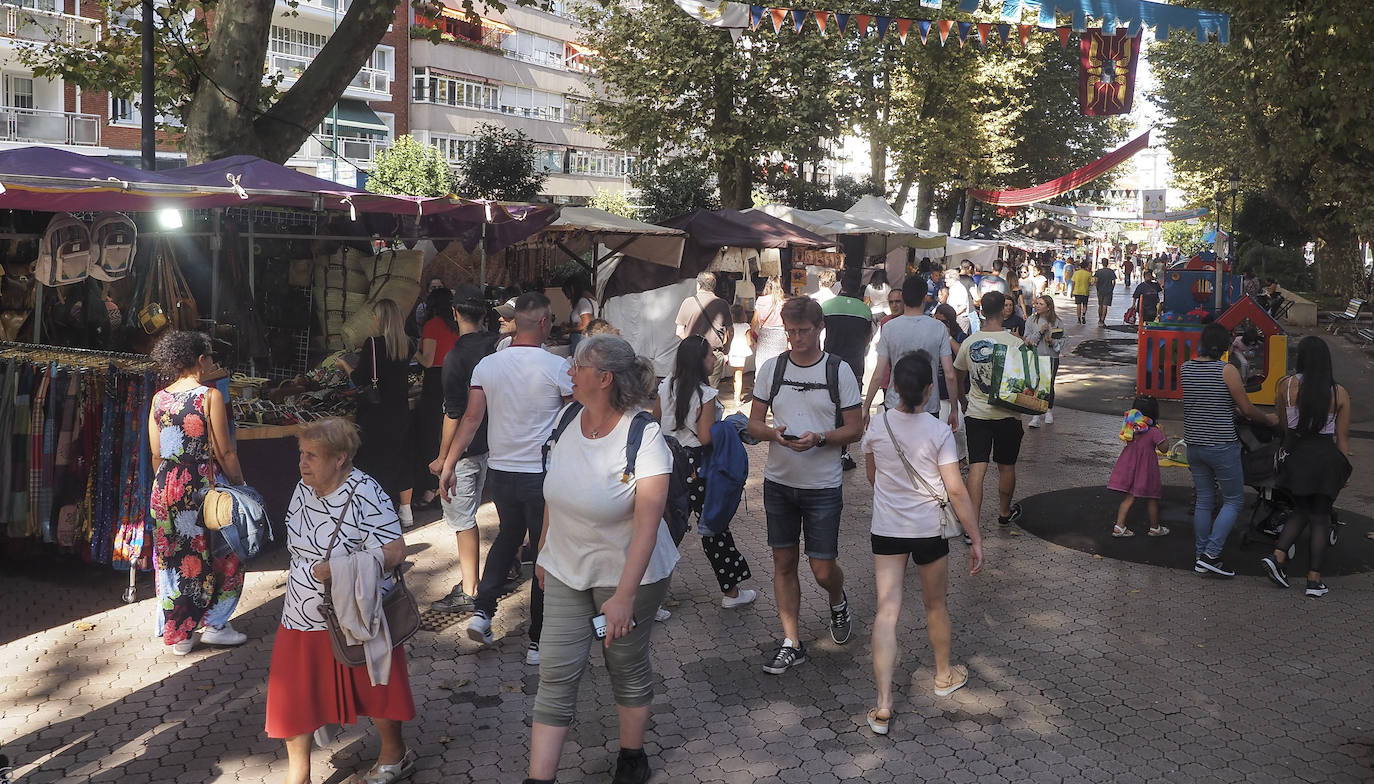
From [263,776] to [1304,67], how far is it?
43.3 ft

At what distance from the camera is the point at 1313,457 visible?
6754 millimetres

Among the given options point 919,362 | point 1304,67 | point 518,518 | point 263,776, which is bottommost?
point 263,776

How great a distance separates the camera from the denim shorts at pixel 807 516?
17.6 ft

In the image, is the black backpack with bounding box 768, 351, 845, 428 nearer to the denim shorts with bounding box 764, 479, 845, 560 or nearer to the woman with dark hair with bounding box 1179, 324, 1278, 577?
the denim shorts with bounding box 764, 479, 845, 560

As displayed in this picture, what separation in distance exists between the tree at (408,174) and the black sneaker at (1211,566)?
104ft

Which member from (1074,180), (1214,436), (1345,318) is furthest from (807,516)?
(1345,318)

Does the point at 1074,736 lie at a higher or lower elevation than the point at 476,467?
lower

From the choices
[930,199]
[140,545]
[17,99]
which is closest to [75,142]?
[17,99]

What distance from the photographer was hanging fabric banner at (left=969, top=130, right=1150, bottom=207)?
2058 cm

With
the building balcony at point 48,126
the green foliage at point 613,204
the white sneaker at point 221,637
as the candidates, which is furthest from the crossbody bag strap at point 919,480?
the green foliage at point 613,204

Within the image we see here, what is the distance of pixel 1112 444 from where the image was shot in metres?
12.2

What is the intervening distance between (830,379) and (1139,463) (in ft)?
12.3

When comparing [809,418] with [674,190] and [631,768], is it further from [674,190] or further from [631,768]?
[674,190]

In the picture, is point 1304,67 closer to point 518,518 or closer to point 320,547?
point 518,518
